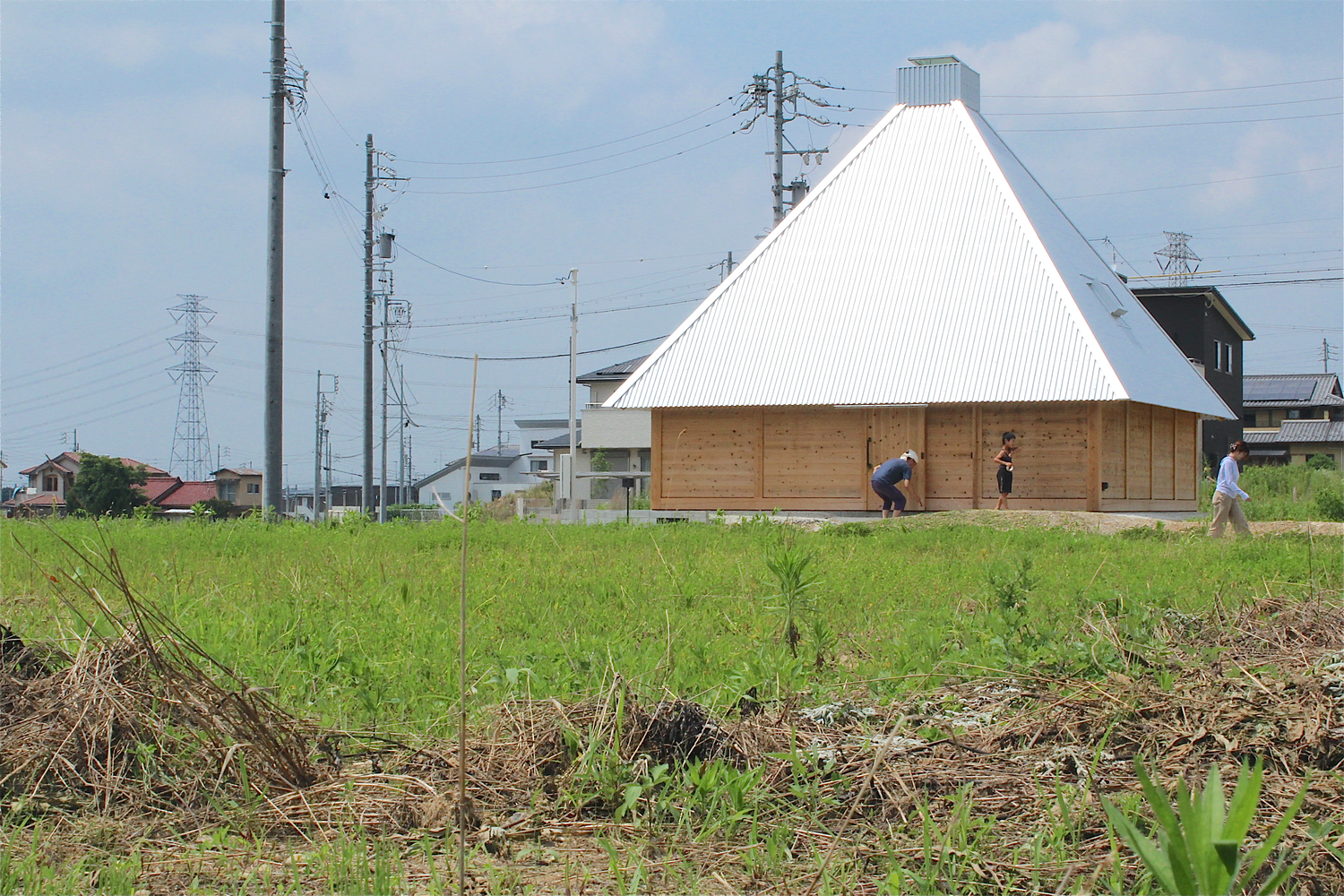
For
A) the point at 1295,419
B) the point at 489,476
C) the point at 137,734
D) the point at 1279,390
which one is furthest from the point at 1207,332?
the point at 489,476

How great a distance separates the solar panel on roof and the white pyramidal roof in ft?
144

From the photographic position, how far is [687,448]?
80.1 ft

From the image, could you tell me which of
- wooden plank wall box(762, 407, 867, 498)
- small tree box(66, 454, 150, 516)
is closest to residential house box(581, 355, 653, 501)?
small tree box(66, 454, 150, 516)

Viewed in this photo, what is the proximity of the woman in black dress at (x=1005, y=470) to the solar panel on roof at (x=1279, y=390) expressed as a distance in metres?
49.8

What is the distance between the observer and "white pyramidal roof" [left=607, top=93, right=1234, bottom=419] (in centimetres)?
2194

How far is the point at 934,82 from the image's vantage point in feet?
91.1

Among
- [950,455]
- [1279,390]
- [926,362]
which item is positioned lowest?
[950,455]

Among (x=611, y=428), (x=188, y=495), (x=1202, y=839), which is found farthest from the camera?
(x=188, y=495)

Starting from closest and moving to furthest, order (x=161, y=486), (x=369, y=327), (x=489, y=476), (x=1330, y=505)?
(x=1330, y=505) → (x=369, y=327) → (x=161, y=486) → (x=489, y=476)

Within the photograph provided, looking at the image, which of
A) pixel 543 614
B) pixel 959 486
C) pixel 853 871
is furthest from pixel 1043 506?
pixel 853 871

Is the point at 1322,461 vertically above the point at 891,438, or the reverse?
the point at 891,438

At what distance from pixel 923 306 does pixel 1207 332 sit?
23301mm

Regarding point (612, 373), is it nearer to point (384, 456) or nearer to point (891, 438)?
point (384, 456)

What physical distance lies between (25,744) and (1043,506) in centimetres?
2015
